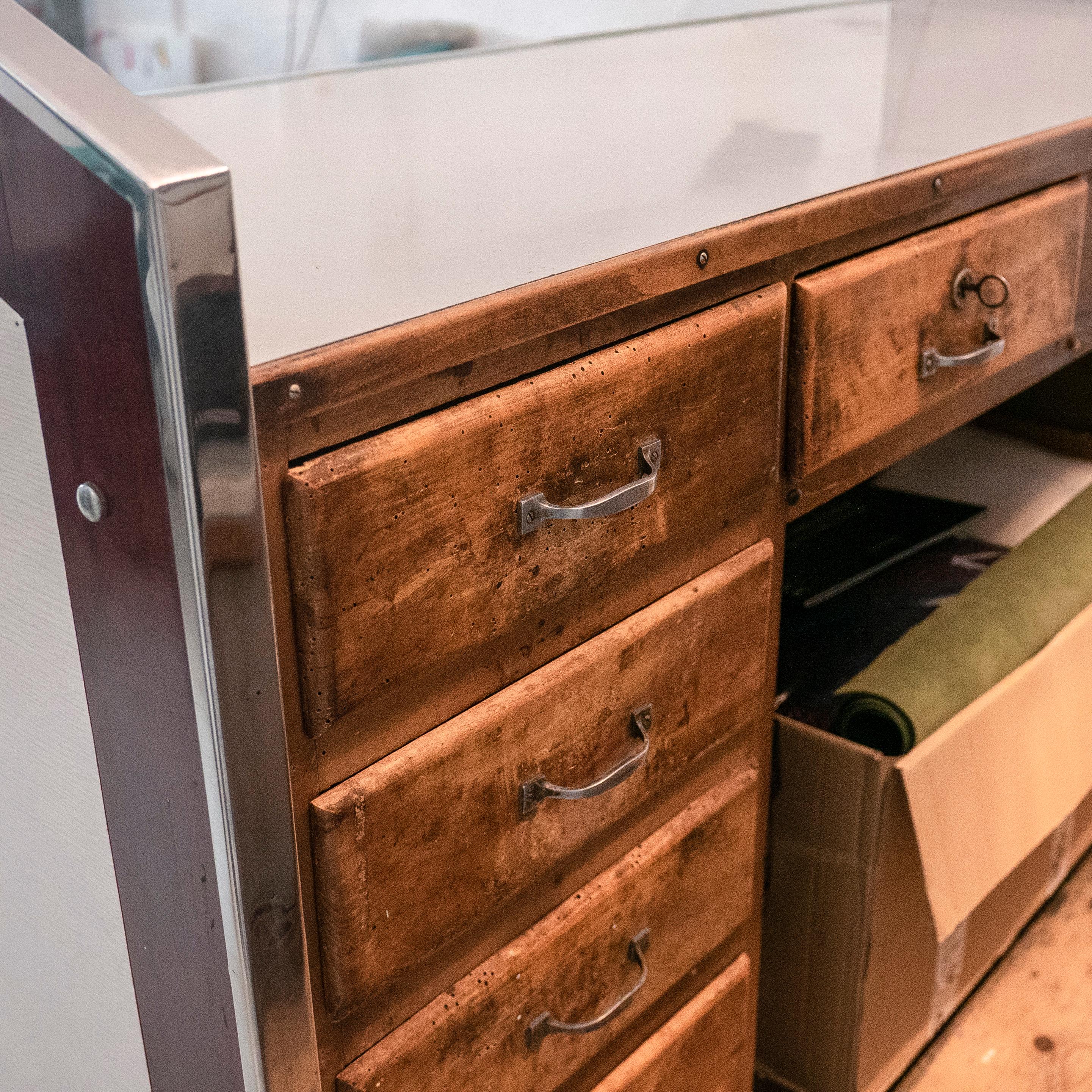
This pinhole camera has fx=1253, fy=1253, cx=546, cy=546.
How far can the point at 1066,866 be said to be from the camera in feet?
4.24

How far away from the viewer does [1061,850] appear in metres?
1.26

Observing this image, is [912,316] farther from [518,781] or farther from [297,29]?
[297,29]

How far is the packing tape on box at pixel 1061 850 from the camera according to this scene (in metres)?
1.23

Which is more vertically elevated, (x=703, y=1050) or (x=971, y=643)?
(x=971, y=643)

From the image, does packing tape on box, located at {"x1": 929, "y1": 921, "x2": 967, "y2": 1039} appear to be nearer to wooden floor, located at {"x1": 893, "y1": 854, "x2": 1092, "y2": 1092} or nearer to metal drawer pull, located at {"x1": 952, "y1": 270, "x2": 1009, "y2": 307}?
wooden floor, located at {"x1": 893, "y1": 854, "x2": 1092, "y2": 1092}

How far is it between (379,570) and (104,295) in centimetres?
15

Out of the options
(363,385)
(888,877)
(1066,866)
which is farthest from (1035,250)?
(1066,866)

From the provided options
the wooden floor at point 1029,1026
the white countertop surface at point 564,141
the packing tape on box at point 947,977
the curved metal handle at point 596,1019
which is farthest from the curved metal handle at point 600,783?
the wooden floor at point 1029,1026

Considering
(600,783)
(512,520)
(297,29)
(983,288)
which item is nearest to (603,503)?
(512,520)

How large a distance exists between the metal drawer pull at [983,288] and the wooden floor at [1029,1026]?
2.28ft

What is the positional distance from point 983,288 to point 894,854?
40cm

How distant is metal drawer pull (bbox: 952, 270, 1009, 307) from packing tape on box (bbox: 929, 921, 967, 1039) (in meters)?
0.52

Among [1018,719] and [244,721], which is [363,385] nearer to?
[244,721]

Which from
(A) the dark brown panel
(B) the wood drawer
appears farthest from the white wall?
(B) the wood drawer
